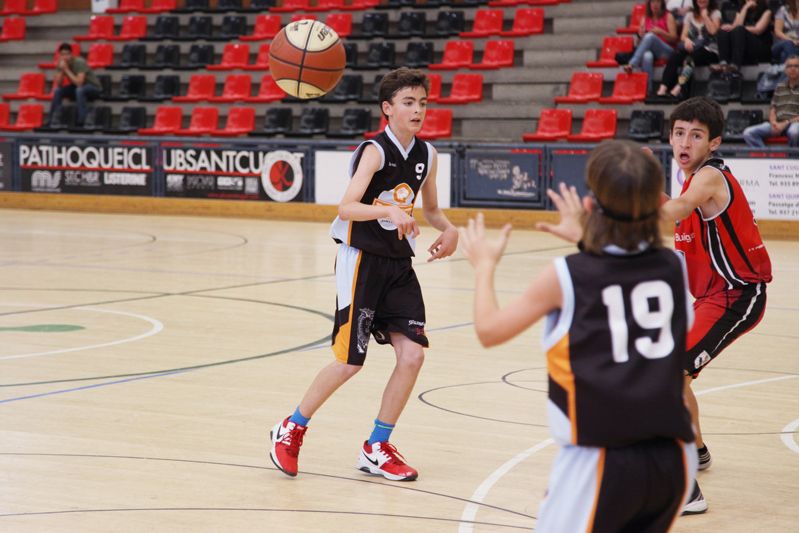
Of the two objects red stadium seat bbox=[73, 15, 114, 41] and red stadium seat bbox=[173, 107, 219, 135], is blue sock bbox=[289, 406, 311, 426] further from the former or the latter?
red stadium seat bbox=[73, 15, 114, 41]

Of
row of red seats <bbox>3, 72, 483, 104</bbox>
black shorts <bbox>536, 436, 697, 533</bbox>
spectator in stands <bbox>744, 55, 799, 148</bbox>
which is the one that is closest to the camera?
black shorts <bbox>536, 436, 697, 533</bbox>

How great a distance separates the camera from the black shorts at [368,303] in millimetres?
4953

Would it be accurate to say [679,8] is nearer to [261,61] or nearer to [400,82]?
[261,61]

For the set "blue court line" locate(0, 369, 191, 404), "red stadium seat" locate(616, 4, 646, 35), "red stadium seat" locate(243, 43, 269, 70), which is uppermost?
"red stadium seat" locate(616, 4, 646, 35)

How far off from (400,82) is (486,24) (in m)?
16.0

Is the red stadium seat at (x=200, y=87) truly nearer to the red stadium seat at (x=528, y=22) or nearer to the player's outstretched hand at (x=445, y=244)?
the red stadium seat at (x=528, y=22)

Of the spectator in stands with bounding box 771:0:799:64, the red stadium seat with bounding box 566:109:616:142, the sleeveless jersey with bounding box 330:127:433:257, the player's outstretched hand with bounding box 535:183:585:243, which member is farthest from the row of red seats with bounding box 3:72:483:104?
the player's outstretched hand with bounding box 535:183:585:243

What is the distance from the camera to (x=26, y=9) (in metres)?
26.3

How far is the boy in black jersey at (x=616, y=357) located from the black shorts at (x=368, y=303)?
2.22 metres

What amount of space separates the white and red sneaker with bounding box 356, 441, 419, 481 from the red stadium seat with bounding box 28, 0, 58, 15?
22.7 meters

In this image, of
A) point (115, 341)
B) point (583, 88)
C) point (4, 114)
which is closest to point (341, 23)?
point (583, 88)

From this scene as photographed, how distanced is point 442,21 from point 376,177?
53.1ft

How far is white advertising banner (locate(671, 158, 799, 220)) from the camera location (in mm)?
14703

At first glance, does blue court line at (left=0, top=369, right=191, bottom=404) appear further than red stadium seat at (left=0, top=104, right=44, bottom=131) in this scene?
No
